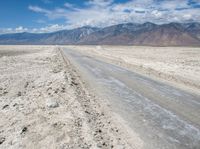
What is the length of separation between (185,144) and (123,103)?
399cm

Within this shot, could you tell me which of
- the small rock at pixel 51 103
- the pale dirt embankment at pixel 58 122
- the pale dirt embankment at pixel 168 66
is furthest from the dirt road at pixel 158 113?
the pale dirt embankment at pixel 168 66

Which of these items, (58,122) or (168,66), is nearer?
(58,122)

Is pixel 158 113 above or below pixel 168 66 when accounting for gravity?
above

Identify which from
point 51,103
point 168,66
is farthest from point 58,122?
point 168,66

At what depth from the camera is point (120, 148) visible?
18.5 feet

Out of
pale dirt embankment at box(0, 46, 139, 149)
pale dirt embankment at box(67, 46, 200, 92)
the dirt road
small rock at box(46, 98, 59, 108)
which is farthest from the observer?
pale dirt embankment at box(67, 46, 200, 92)

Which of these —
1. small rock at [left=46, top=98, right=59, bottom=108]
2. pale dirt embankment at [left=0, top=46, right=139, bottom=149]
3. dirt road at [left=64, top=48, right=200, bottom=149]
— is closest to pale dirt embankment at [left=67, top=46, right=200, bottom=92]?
dirt road at [left=64, top=48, right=200, bottom=149]

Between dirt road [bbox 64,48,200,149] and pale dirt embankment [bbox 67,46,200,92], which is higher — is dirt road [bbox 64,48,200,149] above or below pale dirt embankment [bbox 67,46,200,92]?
above

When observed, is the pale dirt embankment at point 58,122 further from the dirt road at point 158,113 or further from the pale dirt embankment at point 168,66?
the pale dirt embankment at point 168,66

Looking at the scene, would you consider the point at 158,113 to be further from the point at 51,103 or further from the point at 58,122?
the point at 51,103

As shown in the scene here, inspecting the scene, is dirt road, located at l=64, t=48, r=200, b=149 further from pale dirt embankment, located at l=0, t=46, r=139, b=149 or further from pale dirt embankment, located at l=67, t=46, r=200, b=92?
pale dirt embankment, located at l=67, t=46, r=200, b=92


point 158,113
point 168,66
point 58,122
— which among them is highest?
point 58,122

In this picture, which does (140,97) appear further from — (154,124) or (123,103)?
(154,124)

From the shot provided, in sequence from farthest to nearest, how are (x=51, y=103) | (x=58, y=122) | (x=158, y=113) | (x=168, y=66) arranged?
(x=168, y=66)
(x=51, y=103)
(x=158, y=113)
(x=58, y=122)
